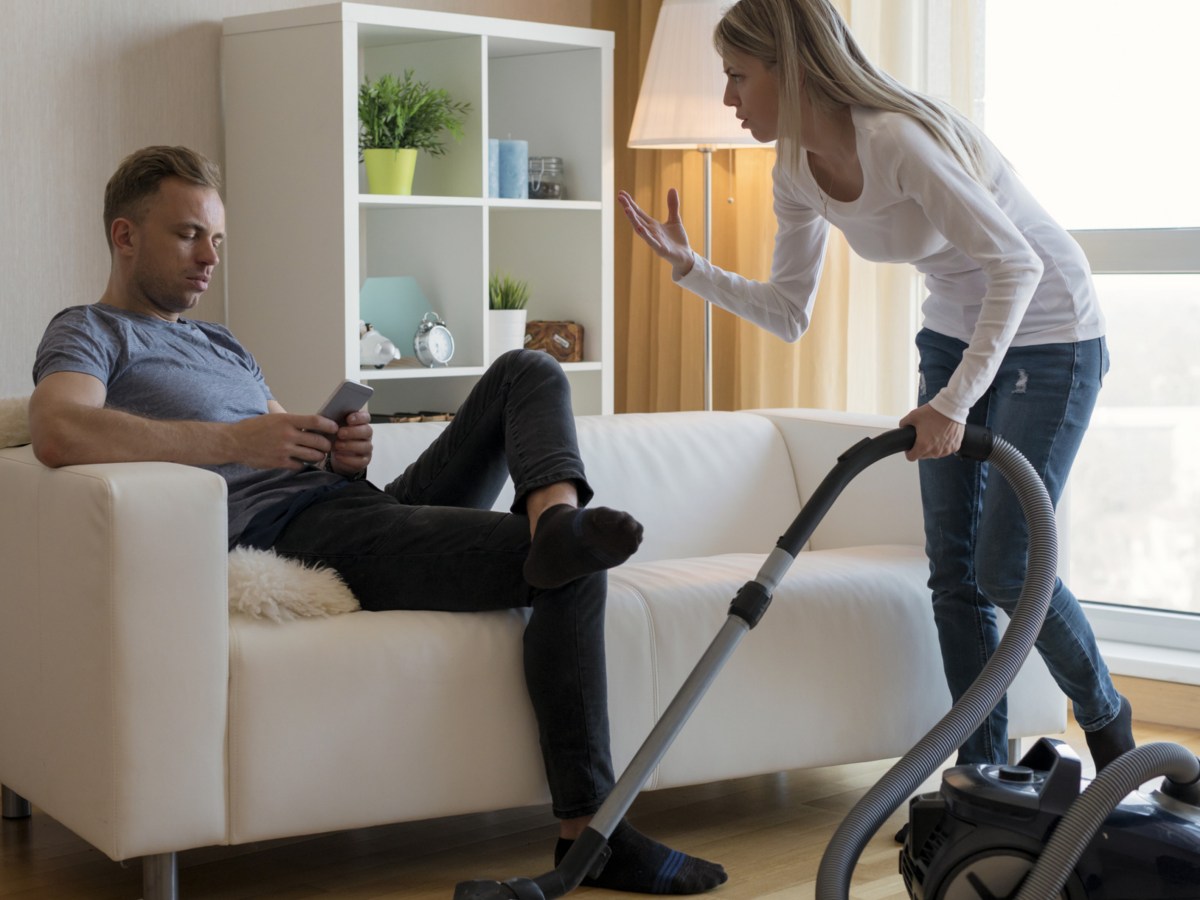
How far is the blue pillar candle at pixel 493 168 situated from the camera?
350cm

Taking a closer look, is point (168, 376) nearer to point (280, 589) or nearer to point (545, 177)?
point (280, 589)

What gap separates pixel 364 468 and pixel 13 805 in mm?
792

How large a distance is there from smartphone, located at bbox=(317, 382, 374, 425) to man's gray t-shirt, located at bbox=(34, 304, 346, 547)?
0.39 ft

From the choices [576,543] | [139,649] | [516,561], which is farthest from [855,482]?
[139,649]

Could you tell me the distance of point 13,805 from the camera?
2.44 meters

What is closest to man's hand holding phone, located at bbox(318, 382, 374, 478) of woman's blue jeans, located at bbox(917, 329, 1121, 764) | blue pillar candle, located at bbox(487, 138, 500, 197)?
woman's blue jeans, located at bbox(917, 329, 1121, 764)

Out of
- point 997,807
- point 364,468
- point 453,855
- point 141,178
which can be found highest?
point 141,178

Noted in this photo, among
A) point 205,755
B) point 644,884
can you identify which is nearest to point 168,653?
point 205,755

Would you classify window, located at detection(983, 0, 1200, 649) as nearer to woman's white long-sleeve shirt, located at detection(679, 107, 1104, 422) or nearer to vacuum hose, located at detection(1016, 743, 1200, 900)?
woman's white long-sleeve shirt, located at detection(679, 107, 1104, 422)

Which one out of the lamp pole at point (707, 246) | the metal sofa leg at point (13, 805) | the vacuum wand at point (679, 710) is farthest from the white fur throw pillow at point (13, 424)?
the lamp pole at point (707, 246)

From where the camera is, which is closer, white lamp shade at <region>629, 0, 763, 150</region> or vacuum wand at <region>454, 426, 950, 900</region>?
vacuum wand at <region>454, 426, 950, 900</region>

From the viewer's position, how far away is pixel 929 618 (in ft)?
8.22

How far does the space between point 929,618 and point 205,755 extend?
118 cm

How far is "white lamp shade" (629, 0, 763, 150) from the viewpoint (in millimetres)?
3488
